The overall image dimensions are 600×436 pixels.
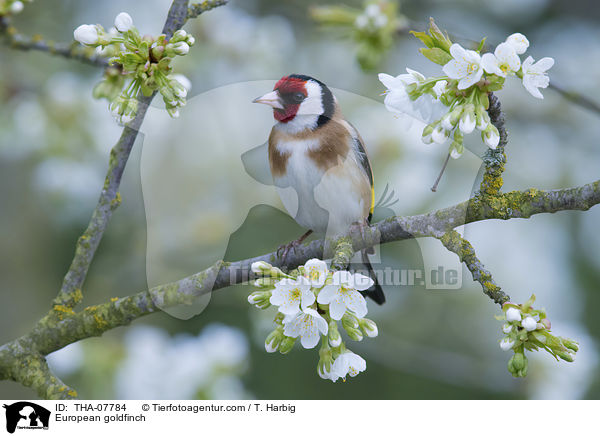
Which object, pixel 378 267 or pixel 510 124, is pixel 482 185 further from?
pixel 510 124

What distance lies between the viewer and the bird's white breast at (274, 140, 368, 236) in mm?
2533

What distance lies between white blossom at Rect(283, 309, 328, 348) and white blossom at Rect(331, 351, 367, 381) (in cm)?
13

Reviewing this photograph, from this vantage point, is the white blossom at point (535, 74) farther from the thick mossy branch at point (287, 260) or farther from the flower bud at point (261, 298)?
the flower bud at point (261, 298)

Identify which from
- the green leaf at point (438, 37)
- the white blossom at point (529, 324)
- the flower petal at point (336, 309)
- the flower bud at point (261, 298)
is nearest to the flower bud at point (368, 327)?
the flower petal at point (336, 309)

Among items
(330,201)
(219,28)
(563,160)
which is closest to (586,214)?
(563,160)

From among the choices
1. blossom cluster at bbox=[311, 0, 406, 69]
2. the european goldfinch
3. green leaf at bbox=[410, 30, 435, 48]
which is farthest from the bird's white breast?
green leaf at bbox=[410, 30, 435, 48]

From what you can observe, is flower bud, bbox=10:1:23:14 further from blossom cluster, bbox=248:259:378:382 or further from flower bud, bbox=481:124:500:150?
flower bud, bbox=481:124:500:150

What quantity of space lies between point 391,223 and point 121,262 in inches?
95.1

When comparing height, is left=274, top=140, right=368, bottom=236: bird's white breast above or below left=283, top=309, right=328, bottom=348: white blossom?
above

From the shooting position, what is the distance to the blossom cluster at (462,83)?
1456 mm

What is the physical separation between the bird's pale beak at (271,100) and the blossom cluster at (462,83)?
0.75m

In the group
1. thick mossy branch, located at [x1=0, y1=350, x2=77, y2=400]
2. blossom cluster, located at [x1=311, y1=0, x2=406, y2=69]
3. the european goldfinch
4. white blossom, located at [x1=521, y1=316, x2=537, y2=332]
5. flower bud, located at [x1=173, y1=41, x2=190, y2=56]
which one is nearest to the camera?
white blossom, located at [x1=521, y1=316, x2=537, y2=332]

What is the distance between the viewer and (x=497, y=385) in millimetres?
3439

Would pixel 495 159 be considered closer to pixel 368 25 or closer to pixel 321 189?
pixel 321 189
